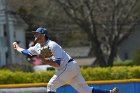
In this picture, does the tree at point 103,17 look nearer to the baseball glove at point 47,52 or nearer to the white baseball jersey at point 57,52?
the white baseball jersey at point 57,52

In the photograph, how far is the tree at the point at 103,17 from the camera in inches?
1147

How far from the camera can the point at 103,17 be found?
99.6ft

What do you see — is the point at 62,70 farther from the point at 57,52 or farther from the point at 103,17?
the point at 103,17

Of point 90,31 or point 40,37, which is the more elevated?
point 90,31

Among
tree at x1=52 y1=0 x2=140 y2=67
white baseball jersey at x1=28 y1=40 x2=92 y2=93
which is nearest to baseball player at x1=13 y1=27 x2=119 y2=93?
white baseball jersey at x1=28 y1=40 x2=92 y2=93

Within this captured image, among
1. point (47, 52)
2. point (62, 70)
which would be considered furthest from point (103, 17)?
point (47, 52)

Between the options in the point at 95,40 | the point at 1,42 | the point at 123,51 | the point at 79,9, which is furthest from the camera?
the point at 123,51

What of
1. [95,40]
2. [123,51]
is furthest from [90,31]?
[123,51]

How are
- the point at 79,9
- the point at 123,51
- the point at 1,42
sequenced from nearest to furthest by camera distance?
the point at 79,9, the point at 1,42, the point at 123,51

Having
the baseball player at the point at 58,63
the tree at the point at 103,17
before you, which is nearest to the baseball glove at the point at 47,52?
the baseball player at the point at 58,63

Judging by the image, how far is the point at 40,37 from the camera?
28.7 ft

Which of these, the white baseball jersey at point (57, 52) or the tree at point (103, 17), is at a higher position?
the tree at point (103, 17)

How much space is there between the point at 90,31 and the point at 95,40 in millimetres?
978

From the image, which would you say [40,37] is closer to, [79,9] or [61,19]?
[79,9]
